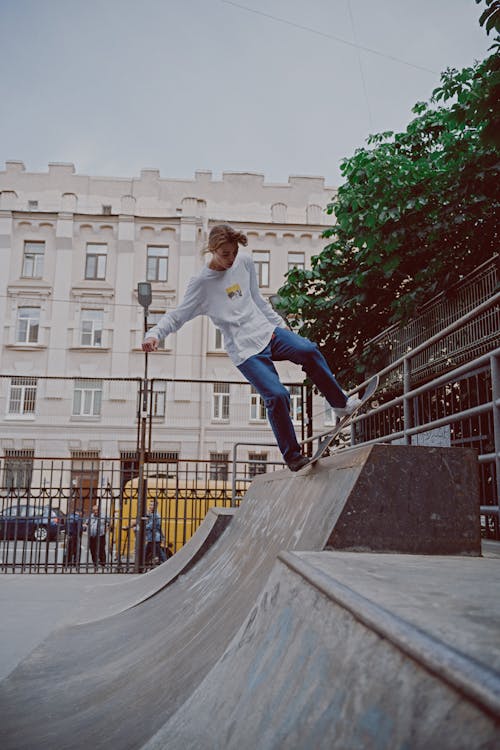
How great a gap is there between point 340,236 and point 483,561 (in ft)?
36.3

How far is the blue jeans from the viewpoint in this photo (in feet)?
12.4

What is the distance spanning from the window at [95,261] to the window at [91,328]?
6.25 feet

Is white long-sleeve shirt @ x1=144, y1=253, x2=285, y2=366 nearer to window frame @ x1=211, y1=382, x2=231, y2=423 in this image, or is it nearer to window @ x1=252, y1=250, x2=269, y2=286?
window frame @ x1=211, y1=382, x2=231, y2=423

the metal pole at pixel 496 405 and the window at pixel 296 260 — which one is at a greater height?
the window at pixel 296 260

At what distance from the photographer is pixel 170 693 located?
2.02 meters

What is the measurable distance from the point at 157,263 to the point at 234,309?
26404 mm

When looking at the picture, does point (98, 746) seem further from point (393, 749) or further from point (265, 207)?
point (265, 207)

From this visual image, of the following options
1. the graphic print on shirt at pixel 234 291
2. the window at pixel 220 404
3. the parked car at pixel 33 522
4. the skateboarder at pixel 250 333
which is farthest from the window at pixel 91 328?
the graphic print on shirt at pixel 234 291

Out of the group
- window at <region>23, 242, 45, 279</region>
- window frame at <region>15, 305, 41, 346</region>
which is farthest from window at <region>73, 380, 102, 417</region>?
window at <region>23, 242, 45, 279</region>

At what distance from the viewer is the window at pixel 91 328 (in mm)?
28219

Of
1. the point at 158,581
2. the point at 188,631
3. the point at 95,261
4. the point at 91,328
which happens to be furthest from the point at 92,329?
the point at 188,631

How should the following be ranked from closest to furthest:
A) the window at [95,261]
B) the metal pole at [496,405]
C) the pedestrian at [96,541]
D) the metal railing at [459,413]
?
the metal pole at [496,405]
the metal railing at [459,413]
the pedestrian at [96,541]
the window at [95,261]

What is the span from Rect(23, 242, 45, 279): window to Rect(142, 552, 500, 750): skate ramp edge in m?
29.6

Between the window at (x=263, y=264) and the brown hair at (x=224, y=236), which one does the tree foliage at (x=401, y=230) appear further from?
the window at (x=263, y=264)
